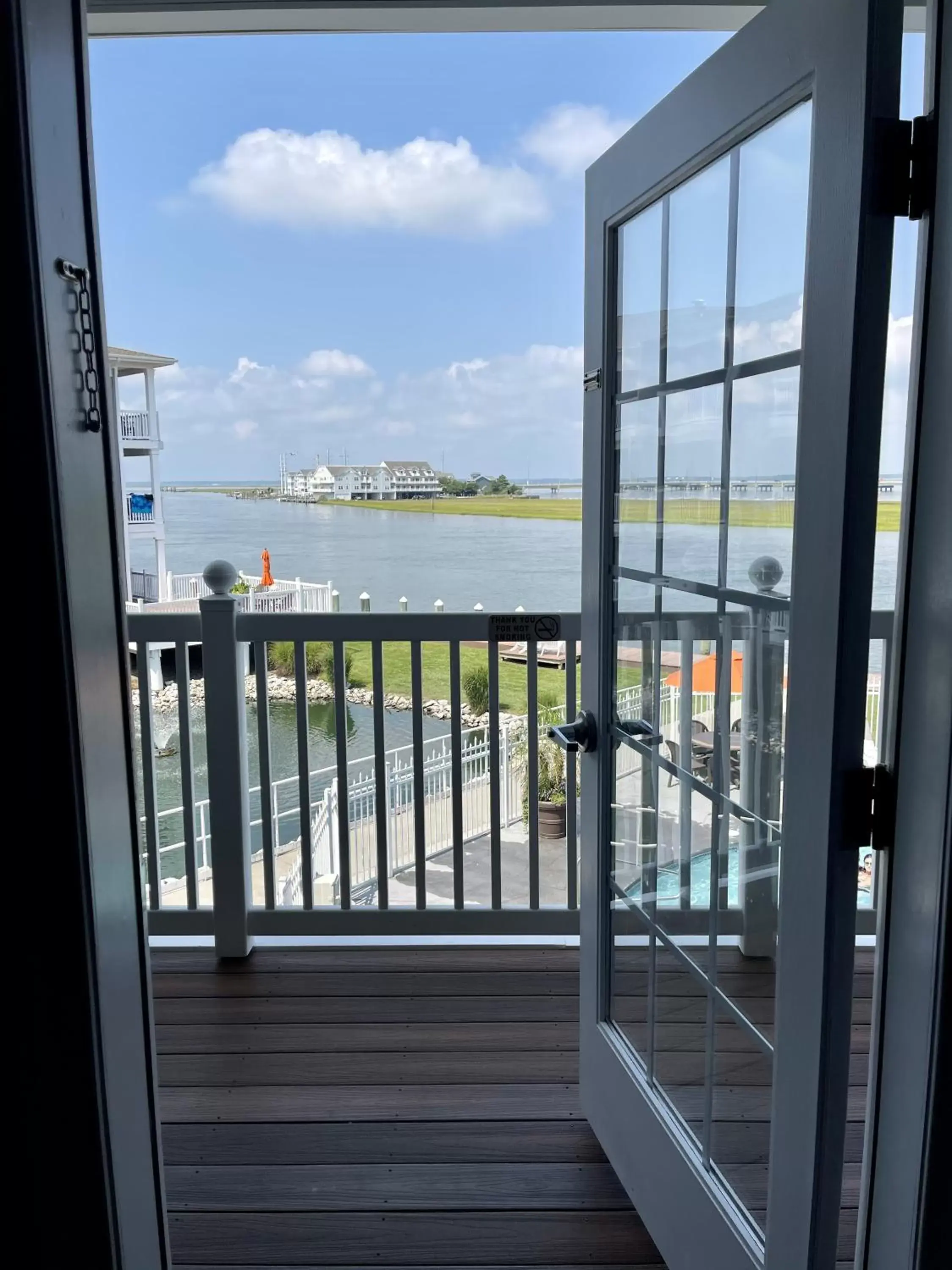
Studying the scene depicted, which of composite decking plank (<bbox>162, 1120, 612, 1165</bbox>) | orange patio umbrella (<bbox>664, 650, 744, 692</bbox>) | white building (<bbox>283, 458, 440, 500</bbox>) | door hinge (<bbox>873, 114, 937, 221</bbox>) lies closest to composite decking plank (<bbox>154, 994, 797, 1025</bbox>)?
composite decking plank (<bbox>162, 1120, 612, 1165</bbox>)

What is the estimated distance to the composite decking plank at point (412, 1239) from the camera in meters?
1.58

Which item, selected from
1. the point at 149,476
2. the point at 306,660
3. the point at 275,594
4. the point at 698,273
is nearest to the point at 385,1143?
the point at 306,660

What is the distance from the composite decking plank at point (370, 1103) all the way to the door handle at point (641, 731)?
97cm

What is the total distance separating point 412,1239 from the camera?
64.5 inches

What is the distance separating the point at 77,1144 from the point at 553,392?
34.6 feet

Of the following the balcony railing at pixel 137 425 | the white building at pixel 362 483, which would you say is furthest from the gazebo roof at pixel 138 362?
the white building at pixel 362 483

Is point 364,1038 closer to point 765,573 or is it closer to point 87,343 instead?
point 765,573

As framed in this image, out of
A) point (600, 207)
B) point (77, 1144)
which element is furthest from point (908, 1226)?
point (600, 207)

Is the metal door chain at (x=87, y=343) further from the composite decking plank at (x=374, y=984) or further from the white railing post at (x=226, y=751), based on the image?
the composite decking plank at (x=374, y=984)

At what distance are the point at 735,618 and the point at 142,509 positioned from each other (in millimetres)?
7609

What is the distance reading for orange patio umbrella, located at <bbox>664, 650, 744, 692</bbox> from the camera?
1.29m

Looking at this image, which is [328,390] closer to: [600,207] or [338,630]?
[338,630]

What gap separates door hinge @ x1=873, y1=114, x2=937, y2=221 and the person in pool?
0.92 metres

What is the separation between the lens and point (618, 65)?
9.66 m
